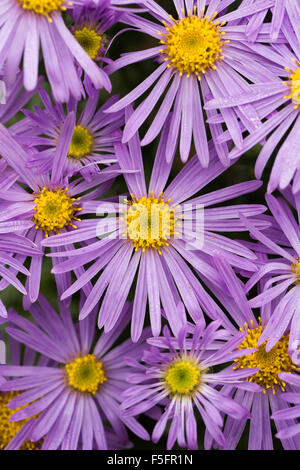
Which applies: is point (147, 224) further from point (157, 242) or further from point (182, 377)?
point (182, 377)

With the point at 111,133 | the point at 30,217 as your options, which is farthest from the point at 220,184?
the point at 30,217

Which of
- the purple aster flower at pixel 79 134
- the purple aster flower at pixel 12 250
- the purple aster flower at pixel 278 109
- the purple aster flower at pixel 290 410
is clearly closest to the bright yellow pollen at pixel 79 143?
the purple aster flower at pixel 79 134

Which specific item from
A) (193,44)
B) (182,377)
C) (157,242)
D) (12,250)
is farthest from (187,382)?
(193,44)

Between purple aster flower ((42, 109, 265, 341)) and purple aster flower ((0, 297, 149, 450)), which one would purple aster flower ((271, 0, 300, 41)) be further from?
purple aster flower ((0, 297, 149, 450))

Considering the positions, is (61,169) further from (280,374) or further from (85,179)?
(280,374)

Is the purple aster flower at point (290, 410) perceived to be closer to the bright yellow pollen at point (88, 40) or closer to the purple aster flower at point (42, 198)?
the purple aster flower at point (42, 198)

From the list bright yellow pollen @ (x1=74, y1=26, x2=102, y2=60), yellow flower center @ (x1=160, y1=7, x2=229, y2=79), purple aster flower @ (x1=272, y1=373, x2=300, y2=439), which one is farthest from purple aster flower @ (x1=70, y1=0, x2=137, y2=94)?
purple aster flower @ (x1=272, y1=373, x2=300, y2=439)

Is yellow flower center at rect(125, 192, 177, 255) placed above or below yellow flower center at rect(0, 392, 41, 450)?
above
